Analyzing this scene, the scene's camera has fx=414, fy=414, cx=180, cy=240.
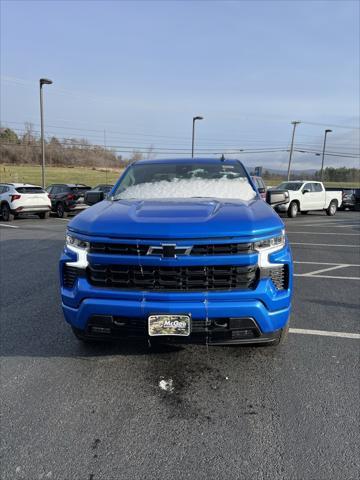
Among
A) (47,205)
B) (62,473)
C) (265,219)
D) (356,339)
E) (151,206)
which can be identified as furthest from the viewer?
(47,205)

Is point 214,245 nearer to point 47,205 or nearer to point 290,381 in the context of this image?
point 290,381

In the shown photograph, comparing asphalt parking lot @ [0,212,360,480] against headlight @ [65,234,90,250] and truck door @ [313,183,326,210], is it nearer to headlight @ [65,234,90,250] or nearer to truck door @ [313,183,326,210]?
headlight @ [65,234,90,250]

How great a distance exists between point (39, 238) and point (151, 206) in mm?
9231

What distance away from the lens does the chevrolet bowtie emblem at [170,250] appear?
297 cm

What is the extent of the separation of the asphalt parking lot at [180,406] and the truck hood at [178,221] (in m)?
1.22

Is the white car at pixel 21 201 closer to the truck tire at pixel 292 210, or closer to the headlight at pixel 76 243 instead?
the truck tire at pixel 292 210

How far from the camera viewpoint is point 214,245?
2984mm

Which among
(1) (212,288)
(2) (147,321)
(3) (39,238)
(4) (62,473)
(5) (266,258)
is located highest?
(5) (266,258)

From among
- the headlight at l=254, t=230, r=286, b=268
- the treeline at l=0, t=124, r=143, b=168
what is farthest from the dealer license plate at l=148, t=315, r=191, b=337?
the treeline at l=0, t=124, r=143, b=168

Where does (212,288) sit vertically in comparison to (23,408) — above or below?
above

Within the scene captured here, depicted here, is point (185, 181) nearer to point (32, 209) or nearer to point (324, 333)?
point (324, 333)

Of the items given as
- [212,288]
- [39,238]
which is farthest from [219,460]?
[39,238]

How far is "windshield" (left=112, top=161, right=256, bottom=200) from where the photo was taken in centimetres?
439

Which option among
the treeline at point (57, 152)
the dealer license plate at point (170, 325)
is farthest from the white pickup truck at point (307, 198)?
the treeline at point (57, 152)
